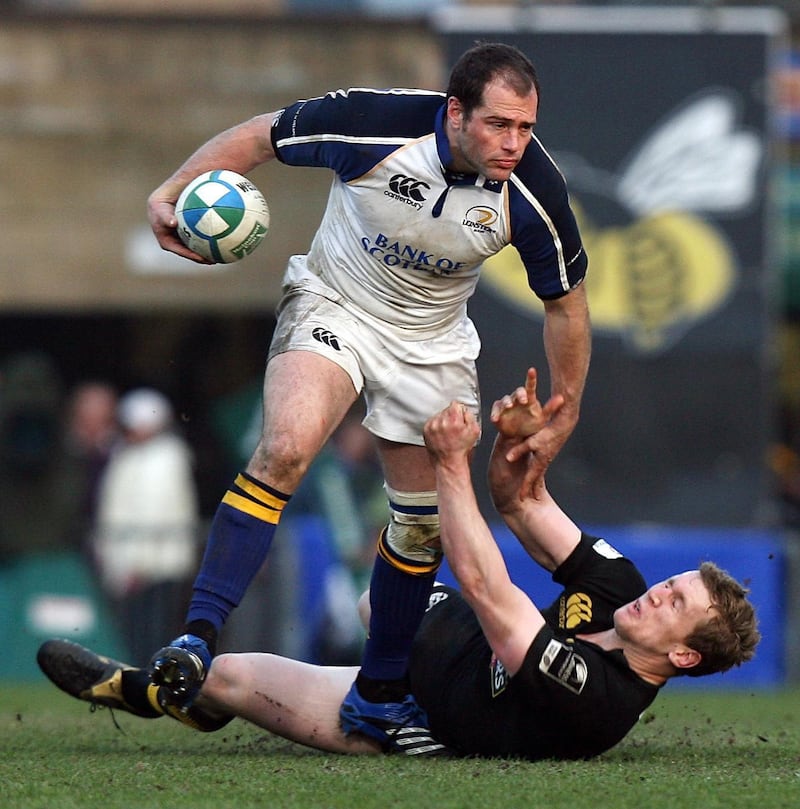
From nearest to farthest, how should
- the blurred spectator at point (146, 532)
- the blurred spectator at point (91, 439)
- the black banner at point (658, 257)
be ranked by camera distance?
the blurred spectator at point (146, 532) < the black banner at point (658, 257) < the blurred spectator at point (91, 439)

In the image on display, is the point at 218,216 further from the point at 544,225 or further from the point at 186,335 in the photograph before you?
the point at 186,335

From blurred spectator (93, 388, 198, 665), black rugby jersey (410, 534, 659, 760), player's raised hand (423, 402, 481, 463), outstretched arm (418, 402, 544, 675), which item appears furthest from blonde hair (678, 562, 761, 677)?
blurred spectator (93, 388, 198, 665)

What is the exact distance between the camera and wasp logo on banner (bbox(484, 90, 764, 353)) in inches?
486

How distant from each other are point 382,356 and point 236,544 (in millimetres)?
975

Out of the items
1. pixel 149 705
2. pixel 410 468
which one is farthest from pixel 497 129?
pixel 149 705

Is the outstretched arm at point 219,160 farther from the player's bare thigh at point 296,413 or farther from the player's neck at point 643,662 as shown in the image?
the player's neck at point 643,662

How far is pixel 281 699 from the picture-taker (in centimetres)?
622

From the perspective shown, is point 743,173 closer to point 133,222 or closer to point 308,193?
point 308,193

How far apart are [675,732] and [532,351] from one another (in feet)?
16.9

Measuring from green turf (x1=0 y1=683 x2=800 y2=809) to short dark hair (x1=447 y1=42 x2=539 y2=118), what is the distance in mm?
2291

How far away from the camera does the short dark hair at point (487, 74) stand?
590 cm

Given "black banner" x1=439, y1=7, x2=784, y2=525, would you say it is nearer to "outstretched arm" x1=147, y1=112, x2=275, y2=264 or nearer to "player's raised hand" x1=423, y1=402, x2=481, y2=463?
"outstretched arm" x1=147, y1=112, x2=275, y2=264

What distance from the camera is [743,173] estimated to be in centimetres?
1253

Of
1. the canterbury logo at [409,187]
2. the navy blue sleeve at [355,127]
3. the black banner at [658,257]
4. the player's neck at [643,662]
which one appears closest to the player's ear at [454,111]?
the navy blue sleeve at [355,127]
